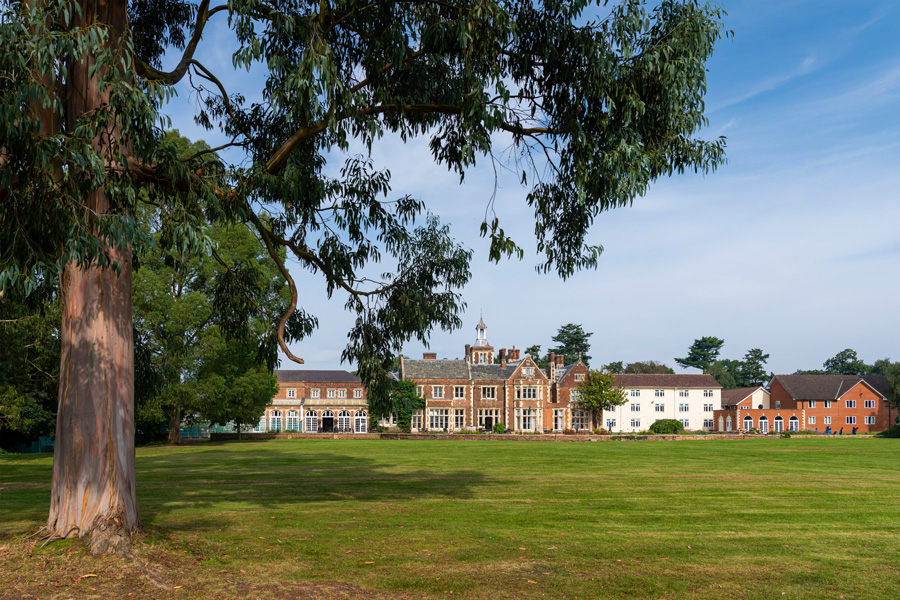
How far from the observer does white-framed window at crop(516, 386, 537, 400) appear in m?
75.9

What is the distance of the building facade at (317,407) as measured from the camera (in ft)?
245

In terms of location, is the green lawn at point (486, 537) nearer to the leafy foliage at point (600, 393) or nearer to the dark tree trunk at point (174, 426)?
the dark tree trunk at point (174, 426)

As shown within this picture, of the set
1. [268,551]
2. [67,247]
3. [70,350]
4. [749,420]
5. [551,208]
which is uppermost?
[551,208]

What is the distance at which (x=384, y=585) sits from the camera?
28.0 feet

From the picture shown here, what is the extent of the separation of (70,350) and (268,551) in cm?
391

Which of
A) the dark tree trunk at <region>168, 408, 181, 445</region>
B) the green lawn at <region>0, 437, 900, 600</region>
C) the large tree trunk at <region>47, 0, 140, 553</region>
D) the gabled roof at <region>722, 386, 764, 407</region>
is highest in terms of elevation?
the large tree trunk at <region>47, 0, 140, 553</region>

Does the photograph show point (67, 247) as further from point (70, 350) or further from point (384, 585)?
point (384, 585)

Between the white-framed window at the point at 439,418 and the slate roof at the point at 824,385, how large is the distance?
42281 millimetres

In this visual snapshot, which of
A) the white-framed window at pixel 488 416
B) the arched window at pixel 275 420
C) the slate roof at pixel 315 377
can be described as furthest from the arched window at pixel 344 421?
the white-framed window at pixel 488 416

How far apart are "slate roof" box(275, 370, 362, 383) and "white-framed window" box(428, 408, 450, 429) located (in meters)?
8.51

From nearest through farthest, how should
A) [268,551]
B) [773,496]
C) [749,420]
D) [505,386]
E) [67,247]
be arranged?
[67,247], [268,551], [773,496], [505,386], [749,420]

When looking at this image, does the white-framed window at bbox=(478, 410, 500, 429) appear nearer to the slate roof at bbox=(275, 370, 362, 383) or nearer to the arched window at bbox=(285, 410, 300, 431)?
the slate roof at bbox=(275, 370, 362, 383)

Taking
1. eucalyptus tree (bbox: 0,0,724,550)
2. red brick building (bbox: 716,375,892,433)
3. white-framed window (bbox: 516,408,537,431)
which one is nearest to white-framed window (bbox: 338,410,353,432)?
white-framed window (bbox: 516,408,537,431)

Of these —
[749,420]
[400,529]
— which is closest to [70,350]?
[400,529]
